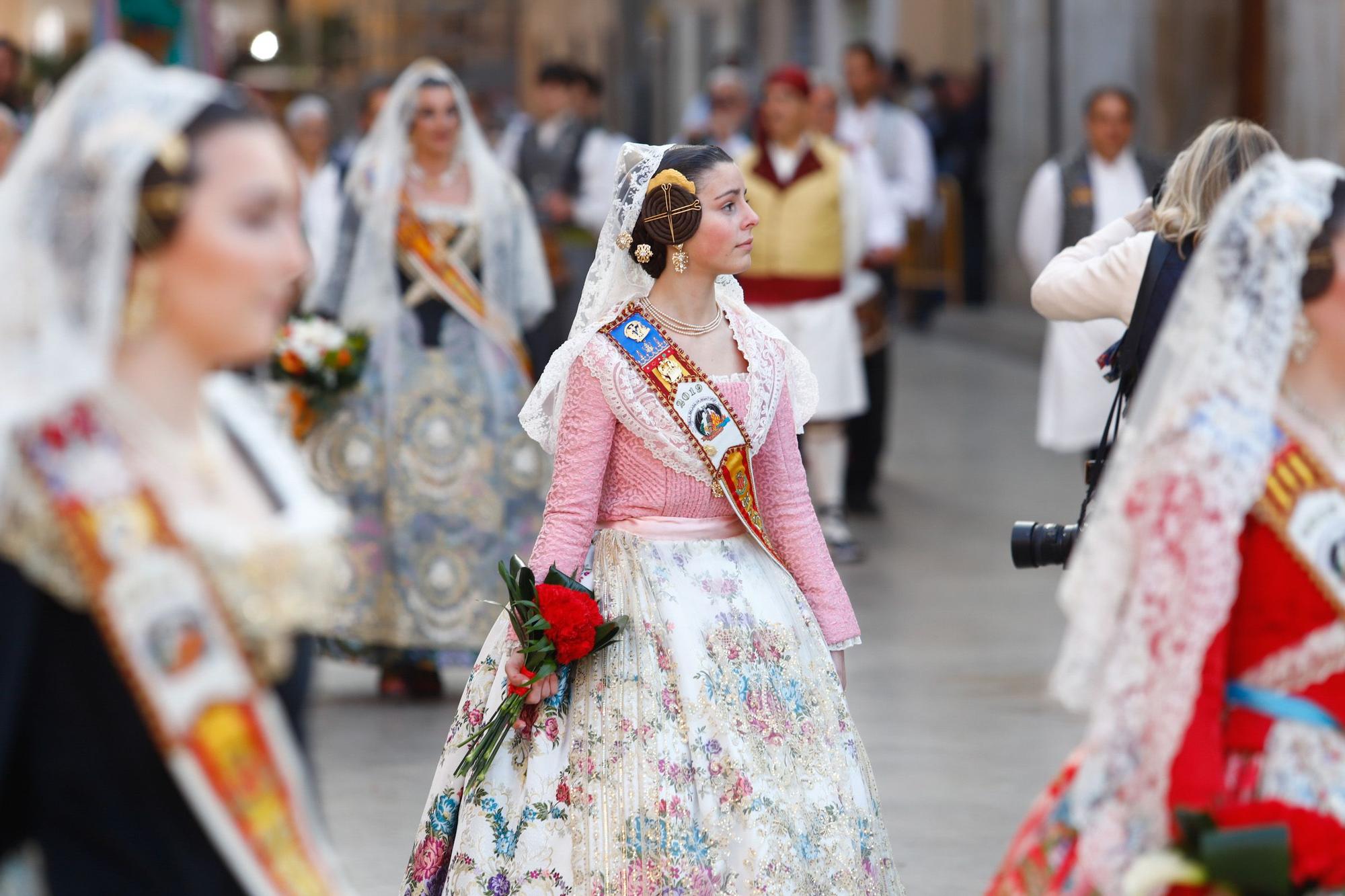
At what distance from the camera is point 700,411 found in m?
3.86

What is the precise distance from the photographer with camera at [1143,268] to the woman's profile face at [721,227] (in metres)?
0.62

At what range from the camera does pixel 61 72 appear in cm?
1862

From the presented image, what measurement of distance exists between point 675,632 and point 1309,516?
1.38 m

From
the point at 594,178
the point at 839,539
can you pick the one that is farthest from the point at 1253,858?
the point at 594,178

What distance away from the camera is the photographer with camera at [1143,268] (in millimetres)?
3953

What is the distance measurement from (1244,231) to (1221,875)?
803 millimetres

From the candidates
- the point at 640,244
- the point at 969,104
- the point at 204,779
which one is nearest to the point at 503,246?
the point at 640,244

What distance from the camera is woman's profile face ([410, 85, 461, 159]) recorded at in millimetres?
6582

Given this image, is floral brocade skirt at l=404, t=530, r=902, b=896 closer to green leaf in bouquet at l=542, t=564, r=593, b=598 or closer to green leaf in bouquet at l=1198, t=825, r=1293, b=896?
green leaf in bouquet at l=542, t=564, r=593, b=598

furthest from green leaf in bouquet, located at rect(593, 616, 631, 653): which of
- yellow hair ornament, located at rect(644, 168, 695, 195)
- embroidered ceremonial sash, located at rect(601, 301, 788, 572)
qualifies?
yellow hair ornament, located at rect(644, 168, 695, 195)

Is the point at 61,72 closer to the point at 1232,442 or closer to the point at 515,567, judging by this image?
the point at 515,567

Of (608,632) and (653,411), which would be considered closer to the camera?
(608,632)

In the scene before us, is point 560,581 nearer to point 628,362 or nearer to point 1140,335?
point 628,362

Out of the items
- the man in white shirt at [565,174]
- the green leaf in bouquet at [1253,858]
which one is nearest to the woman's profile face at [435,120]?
the man in white shirt at [565,174]
